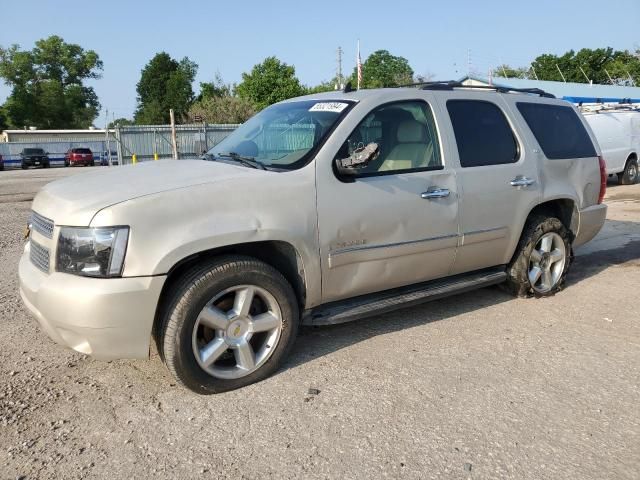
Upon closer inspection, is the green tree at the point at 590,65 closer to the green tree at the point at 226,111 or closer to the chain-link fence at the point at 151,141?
the green tree at the point at 226,111

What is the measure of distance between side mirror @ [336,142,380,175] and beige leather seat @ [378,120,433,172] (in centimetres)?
43

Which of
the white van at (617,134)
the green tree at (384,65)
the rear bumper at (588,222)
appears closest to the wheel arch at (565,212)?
the rear bumper at (588,222)

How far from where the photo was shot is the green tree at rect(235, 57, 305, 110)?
48.5 m

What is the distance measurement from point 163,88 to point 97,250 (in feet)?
302

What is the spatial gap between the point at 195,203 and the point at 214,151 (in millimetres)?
1420

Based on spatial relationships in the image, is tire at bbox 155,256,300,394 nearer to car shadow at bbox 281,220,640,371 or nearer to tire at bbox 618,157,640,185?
car shadow at bbox 281,220,640,371

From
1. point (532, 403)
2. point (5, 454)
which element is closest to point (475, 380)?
point (532, 403)

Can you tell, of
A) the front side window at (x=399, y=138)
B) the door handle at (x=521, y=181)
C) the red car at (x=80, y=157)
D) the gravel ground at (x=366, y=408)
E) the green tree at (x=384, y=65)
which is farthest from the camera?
the green tree at (x=384, y=65)

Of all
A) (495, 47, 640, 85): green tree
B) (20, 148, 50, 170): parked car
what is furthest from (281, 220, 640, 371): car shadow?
(495, 47, 640, 85): green tree

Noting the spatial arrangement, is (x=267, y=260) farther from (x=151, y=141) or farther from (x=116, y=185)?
(x=151, y=141)

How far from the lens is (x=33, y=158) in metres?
40.4

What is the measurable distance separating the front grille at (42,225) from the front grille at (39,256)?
0.09 m

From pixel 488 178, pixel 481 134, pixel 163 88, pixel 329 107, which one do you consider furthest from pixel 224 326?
pixel 163 88

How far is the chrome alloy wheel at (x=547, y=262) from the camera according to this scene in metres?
4.93
